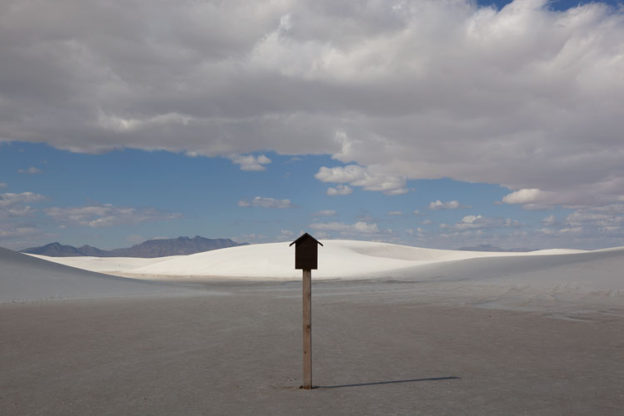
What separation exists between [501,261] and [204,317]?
35805mm

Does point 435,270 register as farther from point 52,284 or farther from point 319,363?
point 319,363

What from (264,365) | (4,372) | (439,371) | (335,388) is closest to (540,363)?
(439,371)

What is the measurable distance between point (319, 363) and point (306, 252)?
283cm

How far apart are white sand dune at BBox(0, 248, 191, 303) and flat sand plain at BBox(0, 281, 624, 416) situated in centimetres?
729

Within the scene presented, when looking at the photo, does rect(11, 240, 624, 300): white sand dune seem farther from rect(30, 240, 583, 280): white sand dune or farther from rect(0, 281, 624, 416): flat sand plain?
rect(0, 281, 624, 416): flat sand plain

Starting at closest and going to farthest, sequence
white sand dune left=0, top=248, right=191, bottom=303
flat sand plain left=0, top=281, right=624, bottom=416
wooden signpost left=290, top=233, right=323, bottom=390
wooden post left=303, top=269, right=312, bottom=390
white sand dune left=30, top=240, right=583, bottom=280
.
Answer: flat sand plain left=0, top=281, right=624, bottom=416
wooden post left=303, top=269, right=312, bottom=390
wooden signpost left=290, top=233, right=323, bottom=390
white sand dune left=0, top=248, right=191, bottom=303
white sand dune left=30, top=240, right=583, bottom=280

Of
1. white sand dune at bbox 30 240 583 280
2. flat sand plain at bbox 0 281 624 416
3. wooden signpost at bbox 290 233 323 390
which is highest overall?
white sand dune at bbox 30 240 583 280

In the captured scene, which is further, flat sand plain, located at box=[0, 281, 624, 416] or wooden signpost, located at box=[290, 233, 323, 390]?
wooden signpost, located at box=[290, 233, 323, 390]

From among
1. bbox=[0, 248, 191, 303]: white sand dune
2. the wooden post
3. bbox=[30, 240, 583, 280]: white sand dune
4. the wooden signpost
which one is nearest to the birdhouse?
the wooden signpost

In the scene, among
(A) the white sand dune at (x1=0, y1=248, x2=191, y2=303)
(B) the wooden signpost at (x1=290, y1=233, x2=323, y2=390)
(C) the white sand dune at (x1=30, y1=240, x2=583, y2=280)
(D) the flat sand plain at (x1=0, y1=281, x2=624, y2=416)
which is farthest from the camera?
(C) the white sand dune at (x1=30, y1=240, x2=583, y2=280)

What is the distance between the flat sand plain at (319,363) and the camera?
784 centimetres

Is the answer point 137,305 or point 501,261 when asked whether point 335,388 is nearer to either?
point 137,305

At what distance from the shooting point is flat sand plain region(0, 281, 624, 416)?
7.84 m

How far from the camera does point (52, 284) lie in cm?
2795
